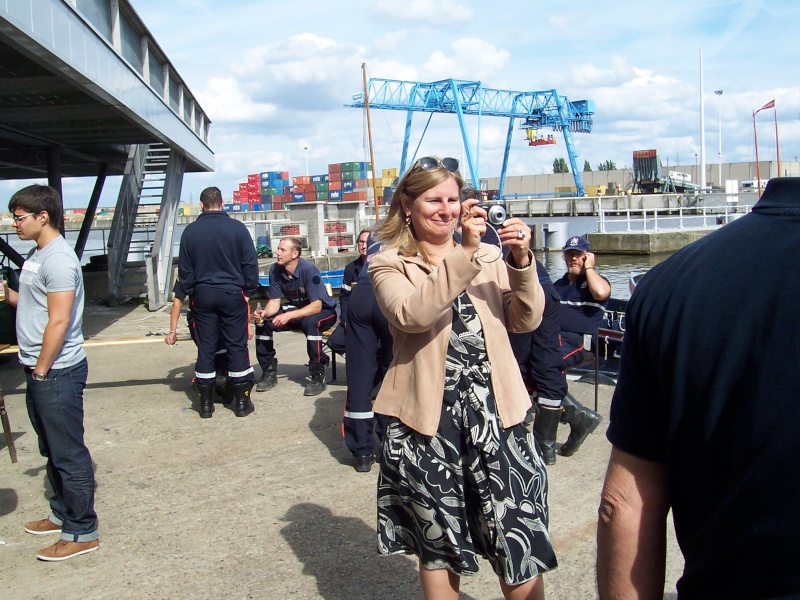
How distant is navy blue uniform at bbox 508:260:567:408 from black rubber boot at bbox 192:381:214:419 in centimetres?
287

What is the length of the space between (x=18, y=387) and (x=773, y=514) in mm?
7788

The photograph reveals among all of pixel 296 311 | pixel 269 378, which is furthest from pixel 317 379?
pixel 296 311

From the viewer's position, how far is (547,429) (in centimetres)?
509

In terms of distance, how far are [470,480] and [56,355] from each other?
7.65ft

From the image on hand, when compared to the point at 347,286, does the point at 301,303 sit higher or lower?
lower

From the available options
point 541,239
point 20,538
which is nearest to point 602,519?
point 20,538

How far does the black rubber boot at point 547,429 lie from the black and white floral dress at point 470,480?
255cm

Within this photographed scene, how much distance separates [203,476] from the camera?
16.5ft

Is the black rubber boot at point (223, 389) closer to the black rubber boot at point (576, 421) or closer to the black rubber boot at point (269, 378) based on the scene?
the black rubber boot at point (269, 378)

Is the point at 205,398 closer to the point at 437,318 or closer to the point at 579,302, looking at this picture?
the point at 579,302

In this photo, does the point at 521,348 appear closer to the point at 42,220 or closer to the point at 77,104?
the point at 42,220

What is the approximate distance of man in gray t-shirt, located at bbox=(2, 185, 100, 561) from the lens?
3.68 meters

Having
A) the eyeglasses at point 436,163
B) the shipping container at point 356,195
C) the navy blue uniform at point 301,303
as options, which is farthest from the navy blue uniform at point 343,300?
the shipping container at point 356,195

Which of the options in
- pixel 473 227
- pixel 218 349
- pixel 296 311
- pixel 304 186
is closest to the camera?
pixel 473 227
